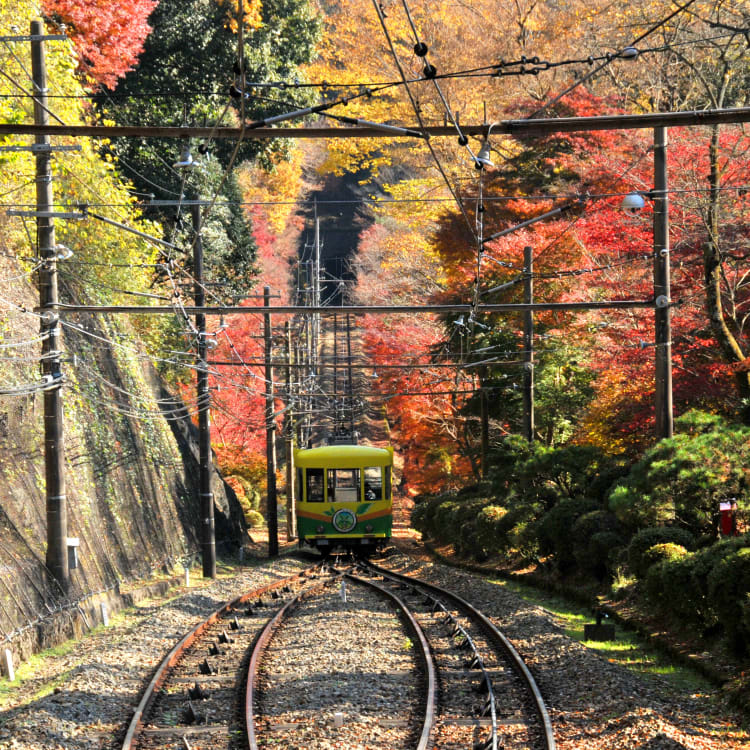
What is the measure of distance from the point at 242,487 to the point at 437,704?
107 ft

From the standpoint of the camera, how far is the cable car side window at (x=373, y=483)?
24.9 metres

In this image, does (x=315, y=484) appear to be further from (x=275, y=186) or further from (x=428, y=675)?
(x=275, y=186)

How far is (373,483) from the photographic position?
2505cm

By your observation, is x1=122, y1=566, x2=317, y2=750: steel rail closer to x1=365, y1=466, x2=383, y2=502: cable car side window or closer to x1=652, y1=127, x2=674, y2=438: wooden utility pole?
x1=365, y1=466, x2=383, y2=502: cable car side window

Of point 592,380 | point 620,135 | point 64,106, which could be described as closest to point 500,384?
point 592,380

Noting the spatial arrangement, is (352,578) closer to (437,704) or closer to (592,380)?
(592,380)

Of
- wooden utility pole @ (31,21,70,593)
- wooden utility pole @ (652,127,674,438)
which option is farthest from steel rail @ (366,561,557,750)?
wooden utility pole @ (31,21,70,593)

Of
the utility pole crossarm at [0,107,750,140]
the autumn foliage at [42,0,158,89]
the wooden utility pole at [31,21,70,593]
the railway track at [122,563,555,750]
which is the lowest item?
the railway track at [122,563,555,750]

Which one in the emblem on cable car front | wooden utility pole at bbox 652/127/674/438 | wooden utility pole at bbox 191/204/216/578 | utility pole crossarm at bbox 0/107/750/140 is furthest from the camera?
the emblem on cable car front

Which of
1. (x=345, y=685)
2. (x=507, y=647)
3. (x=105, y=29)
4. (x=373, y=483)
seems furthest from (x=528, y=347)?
(x=105, y=29)

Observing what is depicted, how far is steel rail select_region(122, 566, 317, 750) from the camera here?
859 centimetres

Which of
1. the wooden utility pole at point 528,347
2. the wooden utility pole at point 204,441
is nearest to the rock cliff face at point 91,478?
the wooden utility pole at point 204,441

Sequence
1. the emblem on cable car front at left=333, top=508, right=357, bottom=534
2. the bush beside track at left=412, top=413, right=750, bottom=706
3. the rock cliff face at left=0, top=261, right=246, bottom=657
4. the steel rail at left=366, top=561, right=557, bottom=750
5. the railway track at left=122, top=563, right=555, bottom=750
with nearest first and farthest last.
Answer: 1. the steel rail at left=366, top=561, right=557, bottom=750
2. the railway track at left=122, top=563, right=555, bottom=750
3. the bush beside track at left=412, top=413, right=750, bottom=706
4. the rock cliff face at left=0, top=261, right=246, bottom=657
5. the emblem on cable car front at left=333, top=508, right=357, bottom=534

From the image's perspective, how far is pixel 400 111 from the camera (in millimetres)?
37500
